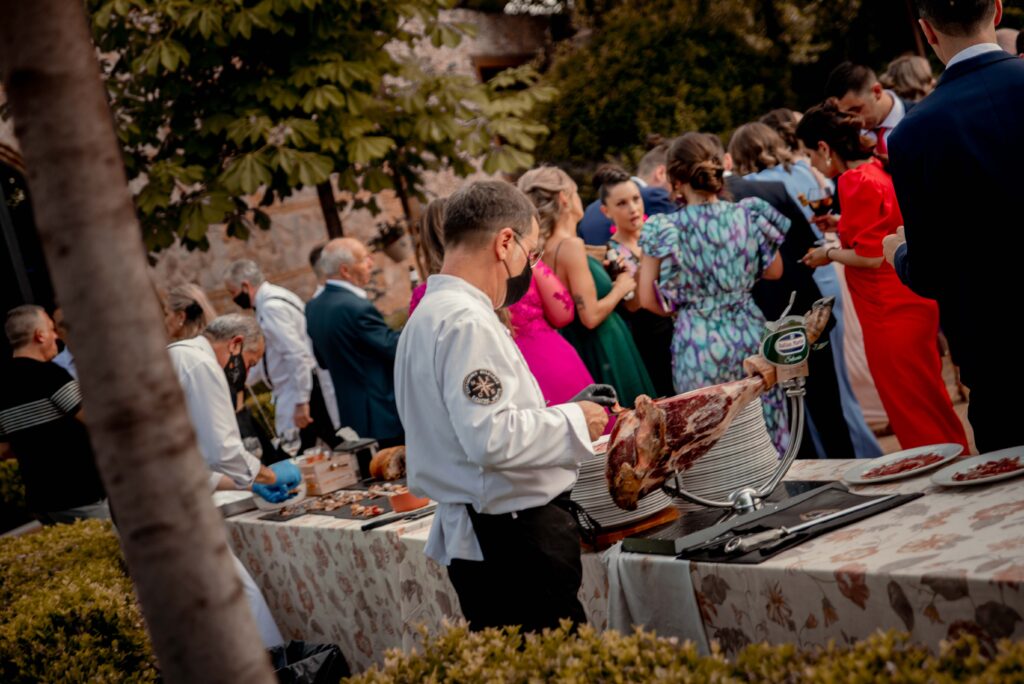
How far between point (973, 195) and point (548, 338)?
236 cm

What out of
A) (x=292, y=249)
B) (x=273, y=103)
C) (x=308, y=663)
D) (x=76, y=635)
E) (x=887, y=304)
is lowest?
(x=308, y=663)

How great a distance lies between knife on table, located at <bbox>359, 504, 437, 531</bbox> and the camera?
3.83 m

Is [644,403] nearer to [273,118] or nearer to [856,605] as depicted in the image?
[856,605]

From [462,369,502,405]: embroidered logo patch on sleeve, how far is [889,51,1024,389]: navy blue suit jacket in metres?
1.20

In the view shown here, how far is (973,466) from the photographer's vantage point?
8.51 feet

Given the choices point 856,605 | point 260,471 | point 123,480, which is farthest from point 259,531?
point 123,480

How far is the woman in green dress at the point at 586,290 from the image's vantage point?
16.5 feet

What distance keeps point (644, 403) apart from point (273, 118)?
7.25 metres

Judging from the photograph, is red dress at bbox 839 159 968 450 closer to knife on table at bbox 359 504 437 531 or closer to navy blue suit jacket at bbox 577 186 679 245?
navy blue suit jacket at bbox 577 186 679 245

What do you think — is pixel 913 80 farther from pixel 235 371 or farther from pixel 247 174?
pixel 247 174

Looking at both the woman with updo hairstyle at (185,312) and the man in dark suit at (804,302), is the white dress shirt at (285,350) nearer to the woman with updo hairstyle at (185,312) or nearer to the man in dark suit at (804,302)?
the woman with updo hairstyle at (185,312)

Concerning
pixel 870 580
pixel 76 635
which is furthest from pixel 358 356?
pixel 870 580

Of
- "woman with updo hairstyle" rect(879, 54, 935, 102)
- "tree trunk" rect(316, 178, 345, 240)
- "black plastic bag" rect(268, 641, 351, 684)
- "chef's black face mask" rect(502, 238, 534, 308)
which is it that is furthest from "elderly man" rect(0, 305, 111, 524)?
"woman with updo hairstyle" rect(879, 54, 935, 102)

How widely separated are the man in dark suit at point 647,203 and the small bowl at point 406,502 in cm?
292
